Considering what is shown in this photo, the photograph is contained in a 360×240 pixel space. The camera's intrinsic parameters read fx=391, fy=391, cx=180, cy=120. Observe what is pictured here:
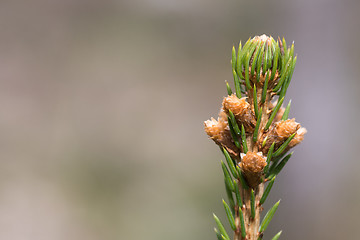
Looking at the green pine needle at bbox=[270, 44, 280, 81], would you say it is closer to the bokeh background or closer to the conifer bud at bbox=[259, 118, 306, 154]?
the conifer bud at bbox=[259, 118, 306, 154]

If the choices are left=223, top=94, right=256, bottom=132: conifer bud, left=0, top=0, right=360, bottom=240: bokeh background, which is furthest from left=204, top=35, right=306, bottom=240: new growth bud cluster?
left=0, top=0, right=360, bottom=240: bokeh background

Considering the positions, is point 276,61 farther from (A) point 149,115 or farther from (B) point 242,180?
(A) point 149,115

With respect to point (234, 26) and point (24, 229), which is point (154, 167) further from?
point (234, 26)

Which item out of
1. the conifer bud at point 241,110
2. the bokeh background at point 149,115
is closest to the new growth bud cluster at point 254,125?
the conifer bud at point 241,110

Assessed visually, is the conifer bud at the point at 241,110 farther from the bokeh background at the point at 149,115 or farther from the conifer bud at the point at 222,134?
the bokeh background at the point at 149,115

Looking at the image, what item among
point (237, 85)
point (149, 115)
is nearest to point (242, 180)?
point (237, 85)

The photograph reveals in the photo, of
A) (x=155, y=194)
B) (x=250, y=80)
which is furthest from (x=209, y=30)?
(x=250, y=80)

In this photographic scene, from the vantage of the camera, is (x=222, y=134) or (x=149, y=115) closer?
(x=222, y=134)
